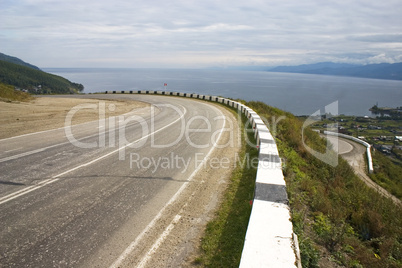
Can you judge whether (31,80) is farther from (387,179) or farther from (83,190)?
(83,190)

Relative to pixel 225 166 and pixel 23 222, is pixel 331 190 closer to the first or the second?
pixel 225 166

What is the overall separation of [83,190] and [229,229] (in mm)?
3409

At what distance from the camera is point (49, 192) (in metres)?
5.79

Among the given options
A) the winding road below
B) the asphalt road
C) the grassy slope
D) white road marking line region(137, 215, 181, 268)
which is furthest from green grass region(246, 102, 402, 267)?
the winding road below

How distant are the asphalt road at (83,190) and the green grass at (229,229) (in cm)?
117

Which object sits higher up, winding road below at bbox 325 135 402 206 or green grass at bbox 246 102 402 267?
green grass at bbox 246 102 402 267

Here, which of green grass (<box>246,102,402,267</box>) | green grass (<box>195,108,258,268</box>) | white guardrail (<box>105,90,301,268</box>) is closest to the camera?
white guardrail (<box>105,90,301,268</box>)

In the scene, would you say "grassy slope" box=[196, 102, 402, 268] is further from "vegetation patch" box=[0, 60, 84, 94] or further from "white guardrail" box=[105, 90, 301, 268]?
"vegetation patch" box=[0, 60, 84, 94]

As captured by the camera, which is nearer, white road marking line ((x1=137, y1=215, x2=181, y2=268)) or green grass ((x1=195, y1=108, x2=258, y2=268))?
white road marking line ((x1=137, y1=215, x2=181, y2=268))

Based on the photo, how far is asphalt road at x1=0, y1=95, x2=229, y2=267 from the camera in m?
4.00

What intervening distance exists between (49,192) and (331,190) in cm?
795

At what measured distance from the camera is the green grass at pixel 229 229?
3.94 m

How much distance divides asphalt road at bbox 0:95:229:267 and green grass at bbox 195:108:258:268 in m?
1.17

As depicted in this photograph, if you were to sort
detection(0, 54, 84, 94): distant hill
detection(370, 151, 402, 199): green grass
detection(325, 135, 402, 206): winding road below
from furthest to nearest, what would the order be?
detection(0, 54, 84, 94): distant hill < detection(325, 135, 402, 206): winding road below < detection(370, 151, 402, 199): green grass
